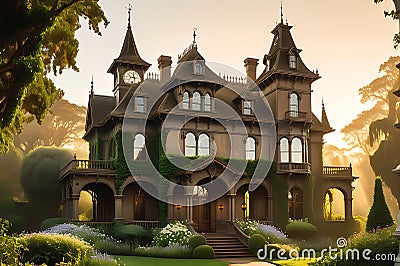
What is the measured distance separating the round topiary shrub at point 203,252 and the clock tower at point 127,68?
15.3 meters

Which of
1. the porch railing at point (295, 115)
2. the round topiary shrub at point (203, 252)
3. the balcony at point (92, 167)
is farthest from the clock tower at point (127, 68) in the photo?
the round topiary shrub at point (203, 252)

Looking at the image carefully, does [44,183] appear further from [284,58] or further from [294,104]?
[284,58]

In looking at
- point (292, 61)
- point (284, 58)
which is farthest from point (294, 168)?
point (284, 58)

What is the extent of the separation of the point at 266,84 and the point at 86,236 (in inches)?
726

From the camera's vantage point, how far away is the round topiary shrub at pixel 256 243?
28.0 metres

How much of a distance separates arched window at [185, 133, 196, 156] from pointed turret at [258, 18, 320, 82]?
7.96 meters

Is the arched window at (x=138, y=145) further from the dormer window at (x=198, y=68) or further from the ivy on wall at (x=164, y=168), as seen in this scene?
the dormer window at (x=198, y=68)

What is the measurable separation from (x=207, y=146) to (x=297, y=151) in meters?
7.04

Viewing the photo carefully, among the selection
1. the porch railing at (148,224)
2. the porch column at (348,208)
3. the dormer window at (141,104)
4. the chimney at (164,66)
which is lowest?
the porch railing at (148,224)

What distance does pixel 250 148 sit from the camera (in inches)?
1481

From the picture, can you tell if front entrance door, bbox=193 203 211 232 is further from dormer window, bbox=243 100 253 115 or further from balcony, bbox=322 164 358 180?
balcony, bbox=322 164 358 180

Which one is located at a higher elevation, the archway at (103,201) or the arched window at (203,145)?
the arched window at (203,145)

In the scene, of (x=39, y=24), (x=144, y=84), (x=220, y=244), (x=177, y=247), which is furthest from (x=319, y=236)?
(x=39, y=24)

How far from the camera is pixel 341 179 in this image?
40000 millimetres
